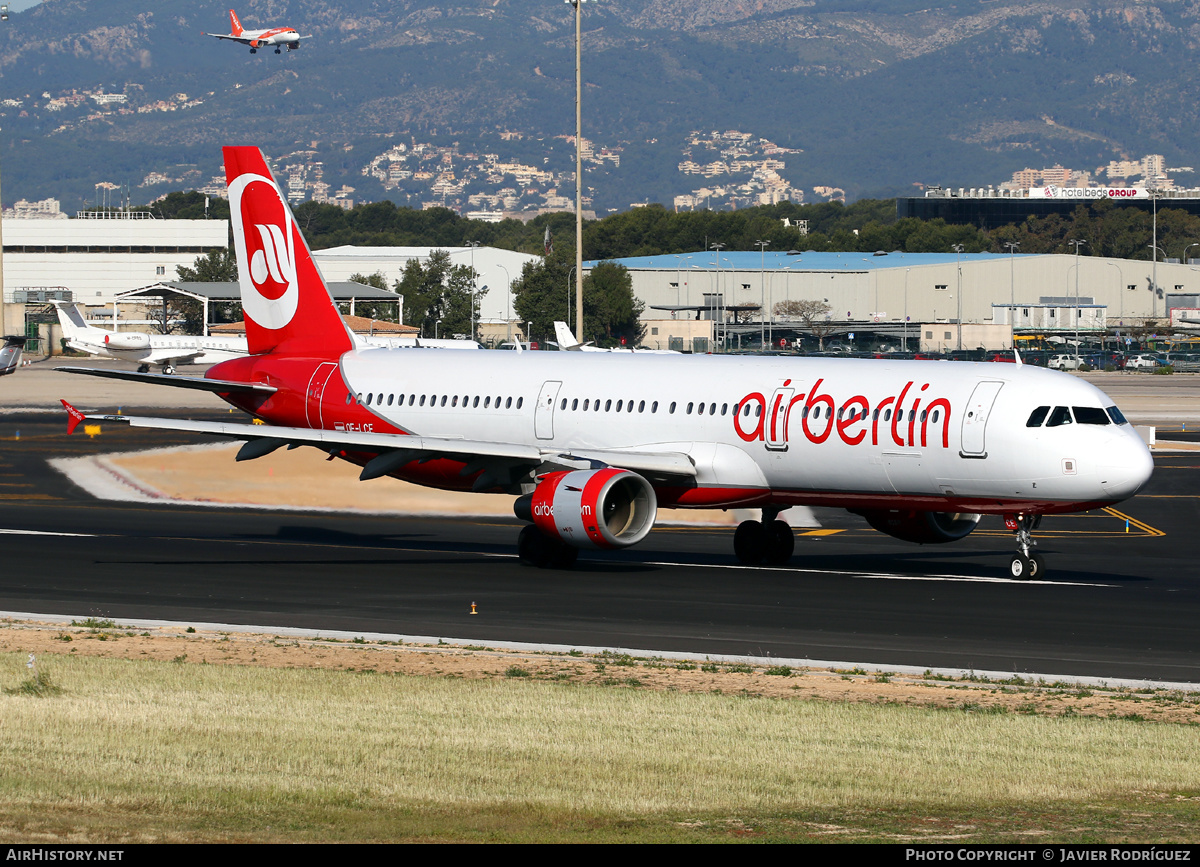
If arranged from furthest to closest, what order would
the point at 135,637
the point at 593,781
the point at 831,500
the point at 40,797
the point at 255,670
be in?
the point at 831,500
the point at 135,637
the point at 255,670
the point at 593,781
the point at 40,797

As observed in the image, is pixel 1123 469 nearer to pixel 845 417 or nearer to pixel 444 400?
pixel 845 417

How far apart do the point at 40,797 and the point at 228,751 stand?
261cm

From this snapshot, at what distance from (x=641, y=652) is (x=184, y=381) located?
1509cm

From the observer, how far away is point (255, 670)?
20.5 metres

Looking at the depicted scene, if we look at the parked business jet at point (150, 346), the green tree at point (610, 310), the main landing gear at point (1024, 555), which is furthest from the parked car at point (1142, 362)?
the main landing gear at point (1024, 555)

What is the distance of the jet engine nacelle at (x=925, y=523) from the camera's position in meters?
32.7

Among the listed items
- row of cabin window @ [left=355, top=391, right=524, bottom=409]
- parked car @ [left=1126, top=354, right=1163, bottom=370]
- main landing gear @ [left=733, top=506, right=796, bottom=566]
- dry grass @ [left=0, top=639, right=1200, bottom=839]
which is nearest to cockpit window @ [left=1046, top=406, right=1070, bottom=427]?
main landing gear @ [left=733, top=506, right=796, bottom=566]

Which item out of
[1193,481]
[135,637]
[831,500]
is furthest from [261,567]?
[1193,481]

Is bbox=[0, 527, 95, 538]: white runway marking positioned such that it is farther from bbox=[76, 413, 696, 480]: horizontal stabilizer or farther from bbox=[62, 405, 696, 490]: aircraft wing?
bbox=[76, 413, 696, 480]: horizontal stabilizer

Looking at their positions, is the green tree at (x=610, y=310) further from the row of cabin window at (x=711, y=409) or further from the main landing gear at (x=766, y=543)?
the main landing gear at (x=766, y=543)

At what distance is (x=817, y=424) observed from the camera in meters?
31.3

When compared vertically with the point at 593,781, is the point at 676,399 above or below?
above

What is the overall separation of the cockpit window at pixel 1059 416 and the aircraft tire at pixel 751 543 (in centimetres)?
707
